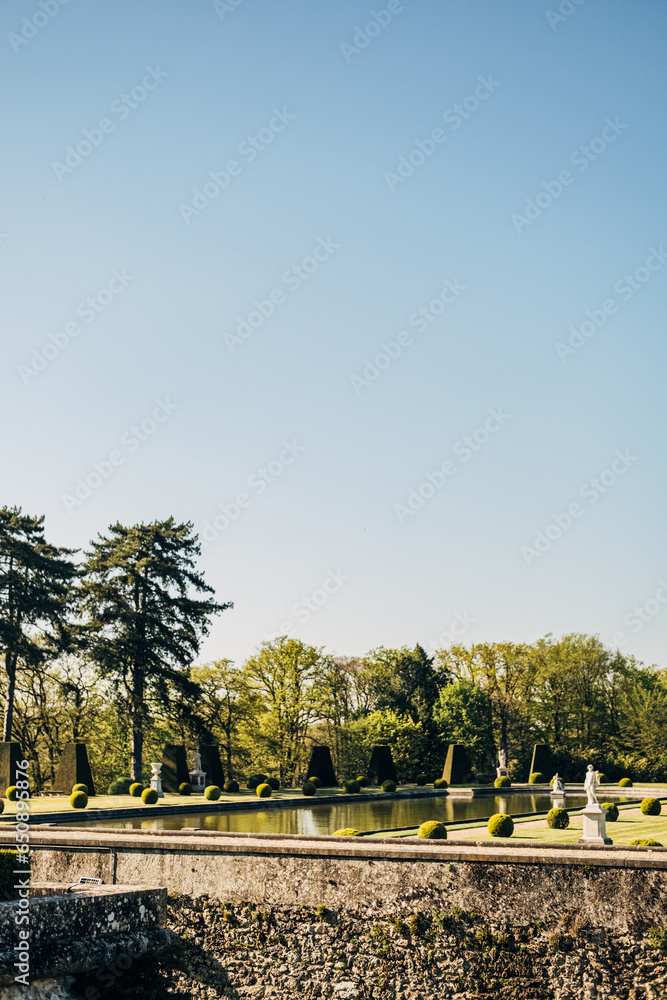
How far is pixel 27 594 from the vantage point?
39688 mm

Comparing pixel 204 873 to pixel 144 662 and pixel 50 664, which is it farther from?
pixel 50 664

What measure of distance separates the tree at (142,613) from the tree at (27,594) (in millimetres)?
1591

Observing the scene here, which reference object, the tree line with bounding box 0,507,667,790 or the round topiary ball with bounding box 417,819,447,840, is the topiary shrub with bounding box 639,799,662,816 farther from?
the tree line with bounding box 0,507,667,790

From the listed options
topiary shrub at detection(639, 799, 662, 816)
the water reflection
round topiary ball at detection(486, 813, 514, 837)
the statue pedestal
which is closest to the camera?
the statue pedestal

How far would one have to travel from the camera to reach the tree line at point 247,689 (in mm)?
41750

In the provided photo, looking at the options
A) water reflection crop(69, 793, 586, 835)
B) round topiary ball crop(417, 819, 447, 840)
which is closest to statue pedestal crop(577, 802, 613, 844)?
round topiary ball crop(417, 819, 447, 840)

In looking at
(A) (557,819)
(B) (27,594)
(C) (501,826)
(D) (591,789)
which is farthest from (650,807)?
(B) (27,594)

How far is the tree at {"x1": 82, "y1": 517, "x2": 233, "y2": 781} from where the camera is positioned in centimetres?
4219

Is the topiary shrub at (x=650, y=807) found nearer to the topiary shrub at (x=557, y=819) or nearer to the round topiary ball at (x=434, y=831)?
the topiary shrub at (x=557, y=819)

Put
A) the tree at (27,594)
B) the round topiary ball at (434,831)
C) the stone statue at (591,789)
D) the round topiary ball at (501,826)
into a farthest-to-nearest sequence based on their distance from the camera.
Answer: the tree at (27,594), the round topiary ball at (501,826), the stone statue at (591,789), the round topiary ball at (434,831)

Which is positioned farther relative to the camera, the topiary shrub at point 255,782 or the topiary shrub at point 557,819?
the topiary shrub at point 255,782

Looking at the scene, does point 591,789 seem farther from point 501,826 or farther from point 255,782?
point 255,782

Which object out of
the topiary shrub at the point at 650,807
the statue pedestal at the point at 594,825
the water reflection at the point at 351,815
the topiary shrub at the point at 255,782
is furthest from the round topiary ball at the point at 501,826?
the topiary shrub at the point at 255,782

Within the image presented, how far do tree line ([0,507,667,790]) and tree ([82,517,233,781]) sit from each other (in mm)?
72
